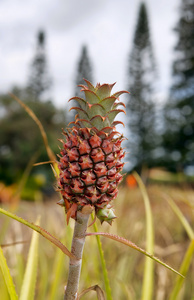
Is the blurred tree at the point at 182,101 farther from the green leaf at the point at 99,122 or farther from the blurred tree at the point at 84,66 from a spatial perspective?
the green leaf at the point at 99,122

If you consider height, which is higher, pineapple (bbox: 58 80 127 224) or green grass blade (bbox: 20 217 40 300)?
pineapple (bbox: 58 80 127 224)

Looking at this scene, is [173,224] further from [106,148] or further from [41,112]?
[41,112]

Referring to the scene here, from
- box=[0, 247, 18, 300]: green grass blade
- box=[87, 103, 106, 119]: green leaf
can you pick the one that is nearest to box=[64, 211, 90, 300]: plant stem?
box=[0, 247, 18, 300]: green grass blade

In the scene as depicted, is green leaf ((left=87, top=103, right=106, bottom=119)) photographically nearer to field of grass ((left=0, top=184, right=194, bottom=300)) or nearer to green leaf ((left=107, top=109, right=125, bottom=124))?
green leaf ((left=107, top=109, right=125, bottom=124))

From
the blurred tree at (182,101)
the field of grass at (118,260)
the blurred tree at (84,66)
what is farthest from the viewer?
the blurred tree at (84,66)

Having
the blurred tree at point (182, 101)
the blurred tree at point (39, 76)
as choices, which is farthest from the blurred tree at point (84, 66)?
the blurred tree at point (182, 101)
